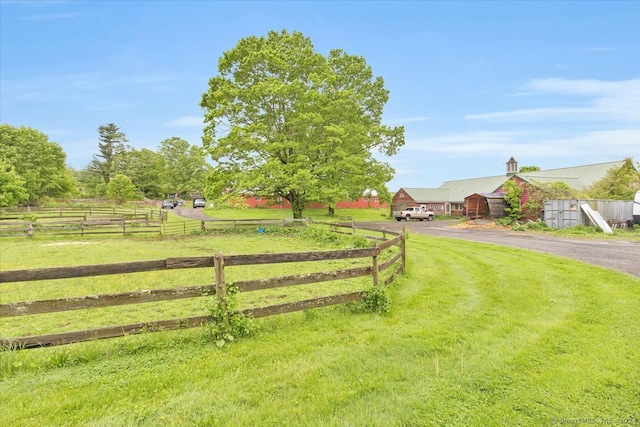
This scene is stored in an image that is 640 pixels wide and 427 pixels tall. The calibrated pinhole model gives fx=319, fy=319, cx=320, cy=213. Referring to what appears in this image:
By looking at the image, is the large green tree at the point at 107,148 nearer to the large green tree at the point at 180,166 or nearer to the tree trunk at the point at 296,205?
the large green tree at the point at 180,166

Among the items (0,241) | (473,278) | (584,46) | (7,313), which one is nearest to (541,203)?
(584,46)

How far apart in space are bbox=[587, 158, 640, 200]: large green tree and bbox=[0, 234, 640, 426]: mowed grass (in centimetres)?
3324

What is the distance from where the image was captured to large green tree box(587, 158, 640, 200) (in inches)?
1177

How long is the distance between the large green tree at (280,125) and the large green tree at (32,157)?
1463 inches

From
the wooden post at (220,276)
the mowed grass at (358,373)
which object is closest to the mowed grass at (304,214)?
the mowed grass at (358,373)

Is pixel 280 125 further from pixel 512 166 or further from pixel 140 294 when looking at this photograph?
pixel 512 166

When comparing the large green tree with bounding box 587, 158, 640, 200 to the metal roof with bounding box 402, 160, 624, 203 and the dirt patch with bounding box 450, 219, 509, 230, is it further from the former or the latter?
the dirt patch with bounding box 450, 219, 509, 230

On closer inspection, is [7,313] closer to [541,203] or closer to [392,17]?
[392,17]

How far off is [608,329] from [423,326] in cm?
279

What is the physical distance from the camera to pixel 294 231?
22.5 m

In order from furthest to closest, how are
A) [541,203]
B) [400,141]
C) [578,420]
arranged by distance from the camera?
[400,141]
[541,203]
[578,420]

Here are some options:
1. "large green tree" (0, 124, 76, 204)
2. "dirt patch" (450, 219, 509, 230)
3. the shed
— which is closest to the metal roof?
the shed

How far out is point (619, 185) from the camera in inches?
1196

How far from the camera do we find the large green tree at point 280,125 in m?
22.5
